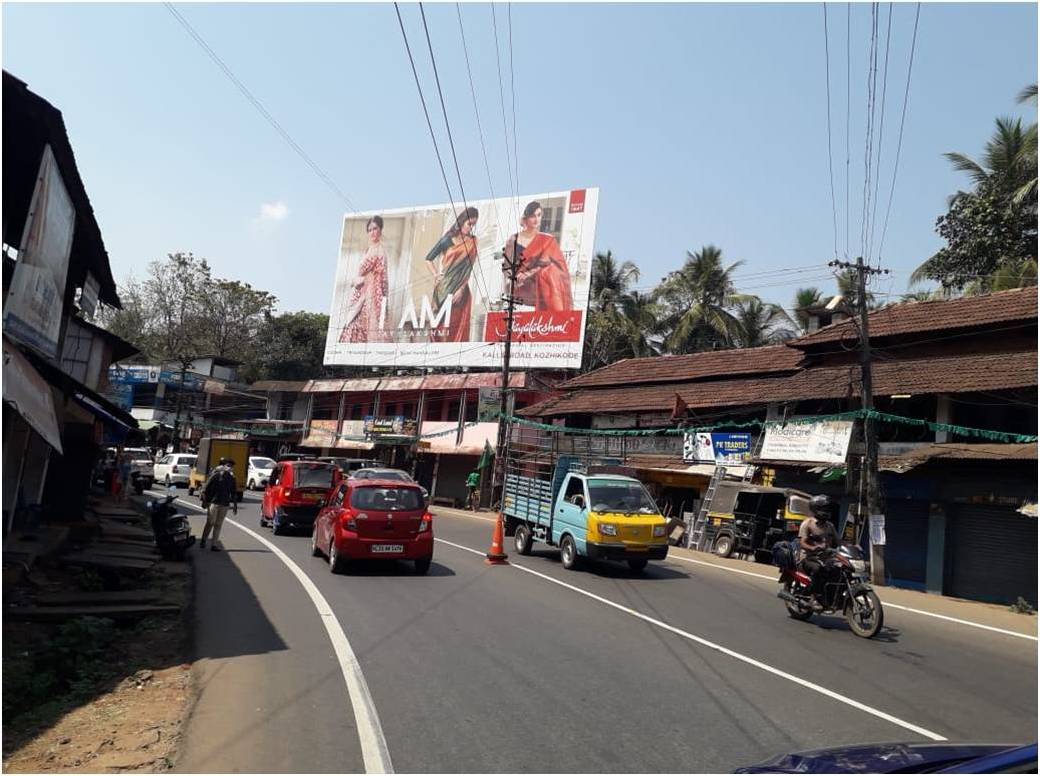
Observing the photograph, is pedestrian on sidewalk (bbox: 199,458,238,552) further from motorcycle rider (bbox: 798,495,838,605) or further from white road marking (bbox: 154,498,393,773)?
motorcycle rider (bbox: 798,495,838,605)

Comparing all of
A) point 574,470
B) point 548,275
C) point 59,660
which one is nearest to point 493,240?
point 548,275

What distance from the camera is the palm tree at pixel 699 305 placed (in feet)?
133

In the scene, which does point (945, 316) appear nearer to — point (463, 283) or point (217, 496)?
point (217, 496)

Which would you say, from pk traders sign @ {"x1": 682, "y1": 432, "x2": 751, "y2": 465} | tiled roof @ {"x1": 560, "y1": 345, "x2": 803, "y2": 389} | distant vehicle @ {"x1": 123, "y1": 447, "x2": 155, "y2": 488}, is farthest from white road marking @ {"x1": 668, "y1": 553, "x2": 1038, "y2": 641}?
distant vehicle @ {"x1": 123, "y1": 447, "x2": 155, "y2": 488}

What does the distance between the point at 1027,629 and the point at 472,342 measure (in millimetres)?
32377

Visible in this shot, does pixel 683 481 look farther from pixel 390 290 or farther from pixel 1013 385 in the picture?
pixel 390 290

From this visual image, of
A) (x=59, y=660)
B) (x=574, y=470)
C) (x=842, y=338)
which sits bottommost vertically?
(x=59, y=660)

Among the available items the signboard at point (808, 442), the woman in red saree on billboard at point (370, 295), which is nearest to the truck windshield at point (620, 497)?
the signboard at point (808, 442)

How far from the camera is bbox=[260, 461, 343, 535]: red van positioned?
18.2 metres

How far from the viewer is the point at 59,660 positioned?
7.07 m

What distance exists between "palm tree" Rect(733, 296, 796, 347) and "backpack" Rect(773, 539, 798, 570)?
31.5m

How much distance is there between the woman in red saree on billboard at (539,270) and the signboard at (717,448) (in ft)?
46.4

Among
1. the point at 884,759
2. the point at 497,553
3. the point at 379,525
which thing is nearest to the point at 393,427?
the point at 497,553

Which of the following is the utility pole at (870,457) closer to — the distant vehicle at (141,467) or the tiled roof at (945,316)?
the tiled roof at (945,316)
